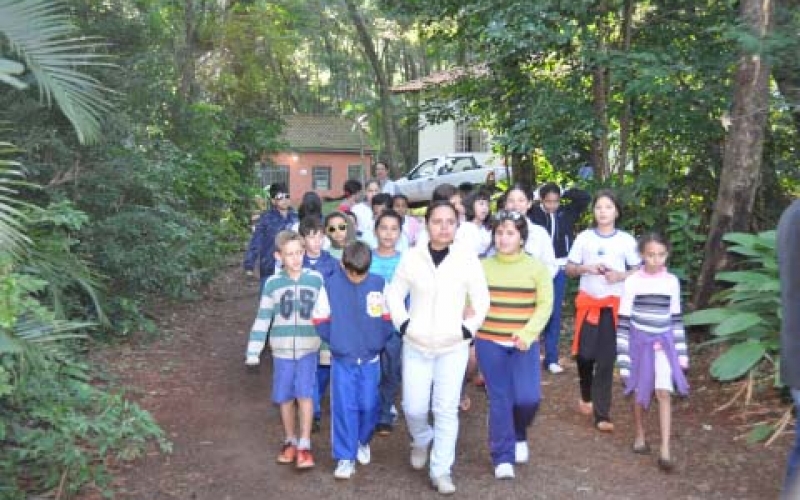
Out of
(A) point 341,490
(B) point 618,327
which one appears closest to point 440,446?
(A) point 341,490

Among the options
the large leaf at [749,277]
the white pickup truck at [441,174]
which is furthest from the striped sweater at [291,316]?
the white pickup truck at [441,174]

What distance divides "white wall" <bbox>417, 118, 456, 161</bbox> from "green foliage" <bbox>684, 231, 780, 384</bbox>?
81.0 feet

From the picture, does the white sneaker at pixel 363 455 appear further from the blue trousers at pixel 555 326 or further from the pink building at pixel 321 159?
the pink building at pixel 321 159

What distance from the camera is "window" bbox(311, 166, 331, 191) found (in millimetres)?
43812

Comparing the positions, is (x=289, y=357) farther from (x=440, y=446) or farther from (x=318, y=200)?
(x=318, y=200)

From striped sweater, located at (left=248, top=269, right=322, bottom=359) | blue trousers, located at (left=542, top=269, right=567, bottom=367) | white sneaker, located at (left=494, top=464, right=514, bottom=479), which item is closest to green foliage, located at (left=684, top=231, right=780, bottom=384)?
blue trousers, located at (left=542, top=269, right=567, bottom=367)

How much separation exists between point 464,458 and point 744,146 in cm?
399

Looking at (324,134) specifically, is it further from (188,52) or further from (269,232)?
(269,232)

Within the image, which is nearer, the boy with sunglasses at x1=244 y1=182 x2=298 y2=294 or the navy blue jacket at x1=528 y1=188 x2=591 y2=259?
the navy blue jacket at x1=528 y1=188 x2=591 y2=259

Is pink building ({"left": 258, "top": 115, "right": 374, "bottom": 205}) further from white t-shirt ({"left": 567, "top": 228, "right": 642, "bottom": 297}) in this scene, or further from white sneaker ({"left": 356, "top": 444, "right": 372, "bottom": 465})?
white sneaker ({"left": 356, "top": 444, "right": 372, "bottom": 465})

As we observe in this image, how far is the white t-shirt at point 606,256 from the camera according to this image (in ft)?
20.8

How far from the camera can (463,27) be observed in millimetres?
11055

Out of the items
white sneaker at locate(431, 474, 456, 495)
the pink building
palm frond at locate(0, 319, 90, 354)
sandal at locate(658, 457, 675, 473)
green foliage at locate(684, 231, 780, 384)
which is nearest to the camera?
palm frond at locate(0, 319, 90, 354)

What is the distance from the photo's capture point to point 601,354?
631cm
